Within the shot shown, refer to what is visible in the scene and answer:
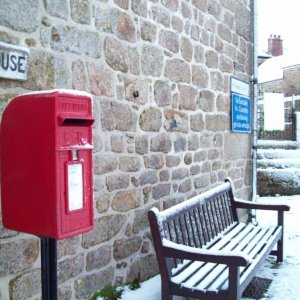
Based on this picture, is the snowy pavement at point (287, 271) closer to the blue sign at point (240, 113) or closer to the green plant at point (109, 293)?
the green plant at point (109, 293)

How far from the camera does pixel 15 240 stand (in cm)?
239

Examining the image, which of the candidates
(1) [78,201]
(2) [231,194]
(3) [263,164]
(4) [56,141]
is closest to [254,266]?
(2) [231,194]

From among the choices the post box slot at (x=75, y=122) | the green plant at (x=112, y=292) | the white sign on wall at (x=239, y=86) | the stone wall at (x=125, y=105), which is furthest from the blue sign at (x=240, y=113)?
the post box slot at (x=75, y=122)

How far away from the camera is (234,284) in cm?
261

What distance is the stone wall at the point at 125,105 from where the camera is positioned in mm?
2494

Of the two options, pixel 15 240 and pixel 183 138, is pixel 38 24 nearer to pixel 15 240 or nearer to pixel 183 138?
pixel 15 240

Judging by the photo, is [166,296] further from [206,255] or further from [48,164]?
[48,164]

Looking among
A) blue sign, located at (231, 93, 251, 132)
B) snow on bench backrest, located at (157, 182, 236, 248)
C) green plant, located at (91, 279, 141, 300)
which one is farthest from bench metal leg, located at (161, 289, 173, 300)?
blue sign, located at (231, 93, 251, 132)

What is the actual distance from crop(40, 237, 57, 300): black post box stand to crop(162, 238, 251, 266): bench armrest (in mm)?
997

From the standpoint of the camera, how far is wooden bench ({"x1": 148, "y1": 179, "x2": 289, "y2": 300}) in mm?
Answer: 2668

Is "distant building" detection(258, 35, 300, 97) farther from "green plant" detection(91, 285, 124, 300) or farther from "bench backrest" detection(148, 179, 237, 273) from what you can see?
"green plant" detection(91, 285, 124, 300)

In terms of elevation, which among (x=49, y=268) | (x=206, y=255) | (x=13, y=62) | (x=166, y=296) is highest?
(x=13, y=62)

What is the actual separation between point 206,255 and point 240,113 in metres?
3.41

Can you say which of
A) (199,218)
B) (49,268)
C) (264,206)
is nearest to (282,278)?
(264,206)
